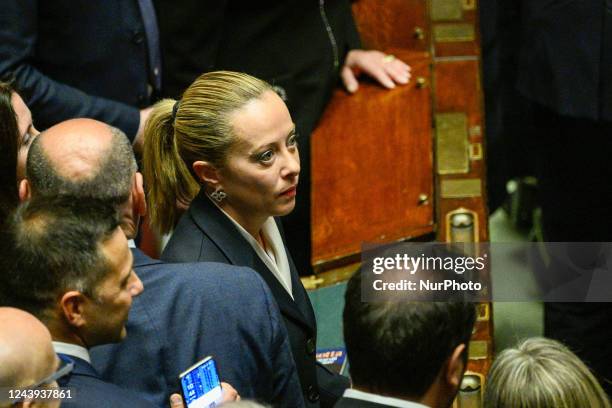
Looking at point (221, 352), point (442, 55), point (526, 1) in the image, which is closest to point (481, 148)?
point (442, 55)

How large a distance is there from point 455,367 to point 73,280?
718 mm

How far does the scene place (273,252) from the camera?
260 centimetres

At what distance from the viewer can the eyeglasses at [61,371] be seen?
5.39ft

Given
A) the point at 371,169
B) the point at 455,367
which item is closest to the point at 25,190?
the point at 455,367

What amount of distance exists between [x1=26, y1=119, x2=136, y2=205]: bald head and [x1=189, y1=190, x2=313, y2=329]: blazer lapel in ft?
0.84

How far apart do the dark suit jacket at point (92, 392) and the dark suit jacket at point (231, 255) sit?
1.87 ft

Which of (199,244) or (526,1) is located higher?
(526,1)

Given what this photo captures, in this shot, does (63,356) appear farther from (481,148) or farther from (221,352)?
(481,148)

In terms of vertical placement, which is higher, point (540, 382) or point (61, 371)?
point (61, 371)

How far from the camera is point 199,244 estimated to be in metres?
2.39

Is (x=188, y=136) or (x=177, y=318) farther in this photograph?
(x=188, y=136)

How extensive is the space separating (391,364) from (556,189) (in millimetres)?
2248

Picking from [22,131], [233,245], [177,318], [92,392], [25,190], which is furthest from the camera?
[22,131]
